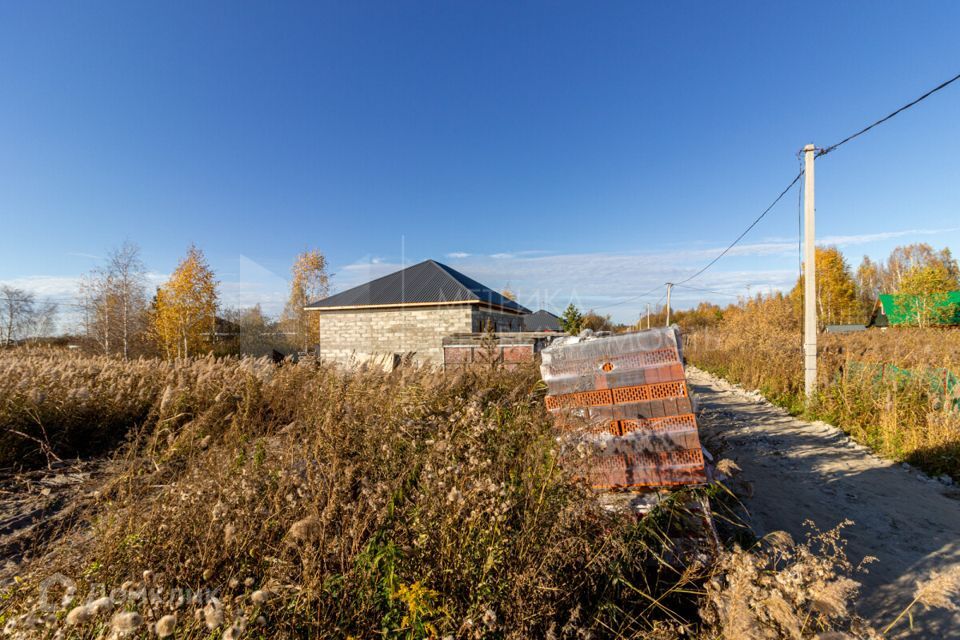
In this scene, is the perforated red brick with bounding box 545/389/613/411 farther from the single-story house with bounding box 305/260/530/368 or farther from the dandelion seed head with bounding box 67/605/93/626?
the single-story house with bounding box 305/260/530/368

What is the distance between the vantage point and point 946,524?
380 cm

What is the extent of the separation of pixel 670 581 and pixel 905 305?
41.8 meters

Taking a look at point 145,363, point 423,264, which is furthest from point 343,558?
point 423,264

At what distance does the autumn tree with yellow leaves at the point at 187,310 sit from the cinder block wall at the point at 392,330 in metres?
11.3

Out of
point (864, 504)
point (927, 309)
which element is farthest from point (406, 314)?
point (927, 309)

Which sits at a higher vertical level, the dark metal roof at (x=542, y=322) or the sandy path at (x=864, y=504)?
the dark metal roof at (x=542, y=322)

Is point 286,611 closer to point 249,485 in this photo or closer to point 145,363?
point 249,485

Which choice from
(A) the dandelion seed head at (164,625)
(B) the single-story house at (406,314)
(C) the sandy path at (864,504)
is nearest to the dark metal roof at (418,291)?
(B) the single-story house at (406,314)

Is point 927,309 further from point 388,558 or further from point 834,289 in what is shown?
point 388,558

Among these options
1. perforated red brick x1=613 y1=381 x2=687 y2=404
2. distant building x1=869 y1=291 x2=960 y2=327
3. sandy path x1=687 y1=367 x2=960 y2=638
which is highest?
distant building x1=869 y1=291 x2=960 y2=327

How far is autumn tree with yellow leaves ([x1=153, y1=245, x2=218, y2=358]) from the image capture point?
882 inches

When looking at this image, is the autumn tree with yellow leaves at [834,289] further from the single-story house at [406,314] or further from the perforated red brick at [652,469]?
the perforated red brick at [652,469]

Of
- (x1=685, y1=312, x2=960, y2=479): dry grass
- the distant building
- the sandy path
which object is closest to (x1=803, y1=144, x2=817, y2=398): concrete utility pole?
(x1=685, y1=312, x2=960, y2=479): dry grass

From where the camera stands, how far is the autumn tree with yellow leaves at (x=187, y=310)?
2239 cm
